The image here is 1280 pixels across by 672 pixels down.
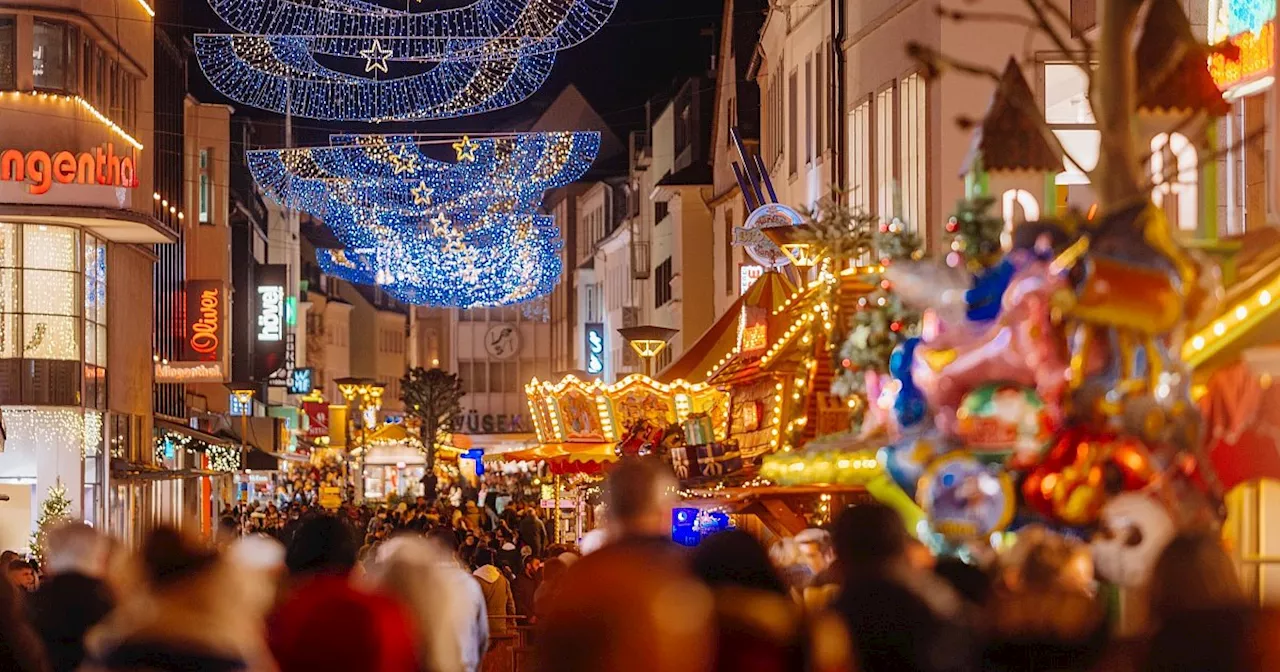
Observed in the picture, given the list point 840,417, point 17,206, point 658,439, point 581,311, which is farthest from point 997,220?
point 581,311

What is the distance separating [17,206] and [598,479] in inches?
423

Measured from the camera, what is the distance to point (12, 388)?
37.4m

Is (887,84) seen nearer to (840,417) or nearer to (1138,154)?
(840,417)

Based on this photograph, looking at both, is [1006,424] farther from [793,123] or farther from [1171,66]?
[793,123]

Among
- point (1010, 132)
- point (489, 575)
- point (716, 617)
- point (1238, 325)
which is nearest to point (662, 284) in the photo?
point (489, 575)

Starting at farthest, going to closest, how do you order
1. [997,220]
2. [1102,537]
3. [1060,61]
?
[1060,61] < [997,220] < [1102,537]

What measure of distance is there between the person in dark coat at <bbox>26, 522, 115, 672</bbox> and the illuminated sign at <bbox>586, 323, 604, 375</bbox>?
62.1 m

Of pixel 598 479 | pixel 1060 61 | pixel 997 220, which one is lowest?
pixel 598 479

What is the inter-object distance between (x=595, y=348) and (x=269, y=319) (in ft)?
43.0

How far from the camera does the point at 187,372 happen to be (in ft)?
162

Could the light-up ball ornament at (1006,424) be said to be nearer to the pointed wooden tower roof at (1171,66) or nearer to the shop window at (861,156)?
the pointed wooden tower roof at (1171,66)

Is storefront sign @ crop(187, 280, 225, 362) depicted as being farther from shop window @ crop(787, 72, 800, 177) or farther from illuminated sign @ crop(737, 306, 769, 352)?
illuminated sign @ crop(737, 306, 769, 352)

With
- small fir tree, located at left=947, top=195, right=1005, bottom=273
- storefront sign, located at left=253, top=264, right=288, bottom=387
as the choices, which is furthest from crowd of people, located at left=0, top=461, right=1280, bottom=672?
storefront sign, located at left=253, top=264, right=288, bottom=387

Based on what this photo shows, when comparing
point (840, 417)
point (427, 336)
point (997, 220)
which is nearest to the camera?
point (997, 220)
